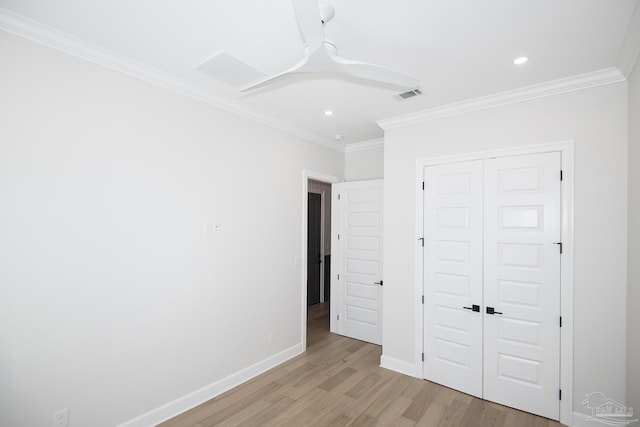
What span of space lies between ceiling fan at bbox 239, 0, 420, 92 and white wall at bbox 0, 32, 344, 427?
119cm

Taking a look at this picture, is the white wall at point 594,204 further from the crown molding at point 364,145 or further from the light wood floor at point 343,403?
the crown molding at point 364,145

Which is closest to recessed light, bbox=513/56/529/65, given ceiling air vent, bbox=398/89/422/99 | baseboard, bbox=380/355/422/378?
ceiling air vent, bbox=398/89/422/99

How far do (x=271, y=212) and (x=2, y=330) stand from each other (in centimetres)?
237

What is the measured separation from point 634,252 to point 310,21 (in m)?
2.72

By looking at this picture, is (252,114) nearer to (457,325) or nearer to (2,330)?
(2,330)

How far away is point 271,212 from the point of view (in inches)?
144

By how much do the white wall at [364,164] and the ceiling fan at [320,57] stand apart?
2.61 metres

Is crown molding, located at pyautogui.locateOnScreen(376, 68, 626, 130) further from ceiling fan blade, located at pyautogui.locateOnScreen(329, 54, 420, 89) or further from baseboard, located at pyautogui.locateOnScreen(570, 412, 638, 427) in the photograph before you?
baseboard, located at pyautogui.locateOnScreen(570, 412, 638, 427)

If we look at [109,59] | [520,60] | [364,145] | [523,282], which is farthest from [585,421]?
[109,59]

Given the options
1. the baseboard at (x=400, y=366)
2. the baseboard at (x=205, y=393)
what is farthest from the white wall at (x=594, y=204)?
the baseboard at (x=205, y=393)

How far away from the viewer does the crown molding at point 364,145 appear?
4566mm

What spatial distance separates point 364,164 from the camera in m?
4.77

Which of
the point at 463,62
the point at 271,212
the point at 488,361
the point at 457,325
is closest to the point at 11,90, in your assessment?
the point at 271,212

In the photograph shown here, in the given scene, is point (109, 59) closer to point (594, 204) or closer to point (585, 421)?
point (594, 204)
